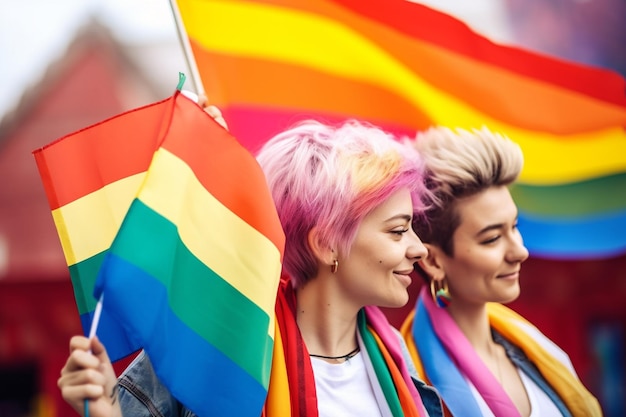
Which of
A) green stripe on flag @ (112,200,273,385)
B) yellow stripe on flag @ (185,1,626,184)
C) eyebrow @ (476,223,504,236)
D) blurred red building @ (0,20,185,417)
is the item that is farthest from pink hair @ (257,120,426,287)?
blurred red building @ (0,20,185,417)

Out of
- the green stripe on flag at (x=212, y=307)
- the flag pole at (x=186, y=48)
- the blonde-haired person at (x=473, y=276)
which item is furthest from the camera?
the blonde-haired person at (x=473, y=276)

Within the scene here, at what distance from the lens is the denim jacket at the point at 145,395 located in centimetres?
173

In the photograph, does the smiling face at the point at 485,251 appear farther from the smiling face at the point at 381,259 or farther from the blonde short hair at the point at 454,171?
the smiling face at the point at 381,259

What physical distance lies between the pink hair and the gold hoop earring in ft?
1.50

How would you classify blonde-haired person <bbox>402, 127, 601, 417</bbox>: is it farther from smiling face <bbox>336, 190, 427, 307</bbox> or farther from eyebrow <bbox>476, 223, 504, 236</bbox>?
smiling face <bbox>336, 190, 427, 307</bbox>

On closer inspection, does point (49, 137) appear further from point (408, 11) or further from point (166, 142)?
point (166, 142)

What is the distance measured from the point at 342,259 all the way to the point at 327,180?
0.21m

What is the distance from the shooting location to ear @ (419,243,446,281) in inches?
93.8

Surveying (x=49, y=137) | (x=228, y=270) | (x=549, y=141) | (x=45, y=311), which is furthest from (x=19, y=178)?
(x=228, y=270)

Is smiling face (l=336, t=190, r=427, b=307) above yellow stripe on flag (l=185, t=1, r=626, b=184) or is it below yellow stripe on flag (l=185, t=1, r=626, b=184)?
below

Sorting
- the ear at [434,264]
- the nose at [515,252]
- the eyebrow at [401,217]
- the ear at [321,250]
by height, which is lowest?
the ear at [321,250]

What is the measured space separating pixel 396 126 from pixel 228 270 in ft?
4.16

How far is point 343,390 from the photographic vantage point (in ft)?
6.36

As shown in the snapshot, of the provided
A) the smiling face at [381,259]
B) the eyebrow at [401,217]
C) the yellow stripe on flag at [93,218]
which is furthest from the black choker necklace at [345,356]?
the yellow stripe on flag at [93,218]
